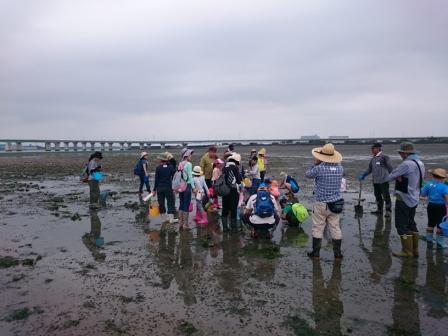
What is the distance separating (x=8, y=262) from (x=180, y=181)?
4.19 meters

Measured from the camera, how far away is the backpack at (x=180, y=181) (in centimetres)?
911

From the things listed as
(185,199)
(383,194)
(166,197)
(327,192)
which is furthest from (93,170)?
(383,194)

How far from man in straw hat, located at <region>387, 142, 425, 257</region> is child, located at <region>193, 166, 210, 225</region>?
5012mm

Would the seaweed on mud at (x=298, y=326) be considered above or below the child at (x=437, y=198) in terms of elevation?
below

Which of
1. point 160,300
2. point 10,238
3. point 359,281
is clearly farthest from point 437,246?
point 10,238

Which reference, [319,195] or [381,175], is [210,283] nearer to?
[319,195]

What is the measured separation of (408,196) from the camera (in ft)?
22.5

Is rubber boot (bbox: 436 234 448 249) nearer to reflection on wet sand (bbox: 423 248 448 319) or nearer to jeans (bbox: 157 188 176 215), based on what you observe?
reflection on wet sand (bbox: 423 248 448 319)

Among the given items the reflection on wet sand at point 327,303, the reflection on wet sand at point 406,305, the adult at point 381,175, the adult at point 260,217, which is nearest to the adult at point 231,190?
the adult at point 260,217

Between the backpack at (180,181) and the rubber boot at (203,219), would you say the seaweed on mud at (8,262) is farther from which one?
the rubber boot at (203,219)

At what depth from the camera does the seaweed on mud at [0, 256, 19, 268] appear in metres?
6.69

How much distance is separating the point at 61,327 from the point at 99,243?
12.6 ft

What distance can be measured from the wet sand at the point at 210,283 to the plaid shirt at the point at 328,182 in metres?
1.26

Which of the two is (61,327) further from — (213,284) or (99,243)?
(99,243)
